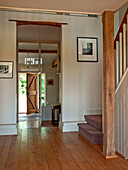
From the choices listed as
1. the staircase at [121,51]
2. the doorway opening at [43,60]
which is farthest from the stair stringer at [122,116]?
the doorway opening at [43,60]

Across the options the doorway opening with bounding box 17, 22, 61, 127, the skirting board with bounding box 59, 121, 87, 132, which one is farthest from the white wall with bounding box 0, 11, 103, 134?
the doorway opening with bounding box 17, 22, 61, 127

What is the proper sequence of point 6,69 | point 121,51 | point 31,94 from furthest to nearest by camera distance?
point 31,94
point 6,69
point 121,51

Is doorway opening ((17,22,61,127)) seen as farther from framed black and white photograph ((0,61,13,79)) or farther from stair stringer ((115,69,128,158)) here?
stair stringer ((115,69,128,158))

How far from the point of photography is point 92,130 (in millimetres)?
4613

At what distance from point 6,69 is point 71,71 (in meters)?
1.75

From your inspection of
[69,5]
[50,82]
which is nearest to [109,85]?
[69,5]

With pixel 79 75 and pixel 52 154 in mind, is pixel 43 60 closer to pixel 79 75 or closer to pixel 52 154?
pixel 79 75

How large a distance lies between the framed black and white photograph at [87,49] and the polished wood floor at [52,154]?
84.7 inches

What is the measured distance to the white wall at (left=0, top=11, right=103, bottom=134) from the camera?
5273 millimetres

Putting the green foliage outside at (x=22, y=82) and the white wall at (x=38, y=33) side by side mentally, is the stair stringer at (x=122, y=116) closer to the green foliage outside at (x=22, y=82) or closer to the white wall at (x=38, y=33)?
the white wall at (x=38, y=33)

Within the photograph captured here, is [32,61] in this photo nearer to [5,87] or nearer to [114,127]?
[5,87]

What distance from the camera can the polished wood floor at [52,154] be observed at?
3.12 m

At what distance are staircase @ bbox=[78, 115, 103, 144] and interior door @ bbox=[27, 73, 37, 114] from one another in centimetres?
456

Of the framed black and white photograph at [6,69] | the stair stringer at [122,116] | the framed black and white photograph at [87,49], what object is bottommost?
the stair stringer at [122,116]
